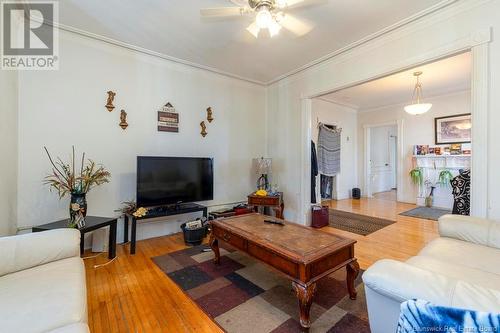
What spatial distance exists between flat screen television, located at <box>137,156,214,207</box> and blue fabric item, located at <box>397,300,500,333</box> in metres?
2.80

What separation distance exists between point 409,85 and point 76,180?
580cm

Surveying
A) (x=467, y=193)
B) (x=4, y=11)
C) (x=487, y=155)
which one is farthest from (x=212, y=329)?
(x=467, y=193)

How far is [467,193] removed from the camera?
10.4 feet

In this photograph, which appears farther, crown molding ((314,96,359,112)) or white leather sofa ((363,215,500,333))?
crown molding ((314,96,359,112))

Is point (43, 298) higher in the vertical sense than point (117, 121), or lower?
lower

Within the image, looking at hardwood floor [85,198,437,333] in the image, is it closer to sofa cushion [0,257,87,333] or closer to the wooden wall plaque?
sofa cushion [0,257,87,333]

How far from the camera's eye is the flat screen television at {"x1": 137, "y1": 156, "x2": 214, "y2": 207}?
284 centimetres

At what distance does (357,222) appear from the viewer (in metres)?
3.99

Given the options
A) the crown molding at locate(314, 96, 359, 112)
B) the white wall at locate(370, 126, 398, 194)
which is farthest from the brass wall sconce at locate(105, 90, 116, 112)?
the white wall at locate(370, 126, 398, 194)

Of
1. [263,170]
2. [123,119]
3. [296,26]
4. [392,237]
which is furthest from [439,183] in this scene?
[123,119]

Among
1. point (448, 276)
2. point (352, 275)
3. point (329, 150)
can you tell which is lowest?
point (352, 275)

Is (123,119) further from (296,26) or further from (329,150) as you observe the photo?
(329,150)

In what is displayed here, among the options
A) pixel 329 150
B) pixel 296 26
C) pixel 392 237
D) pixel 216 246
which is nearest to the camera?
pixel 216 246

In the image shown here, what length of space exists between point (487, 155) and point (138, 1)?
11.5 feet
